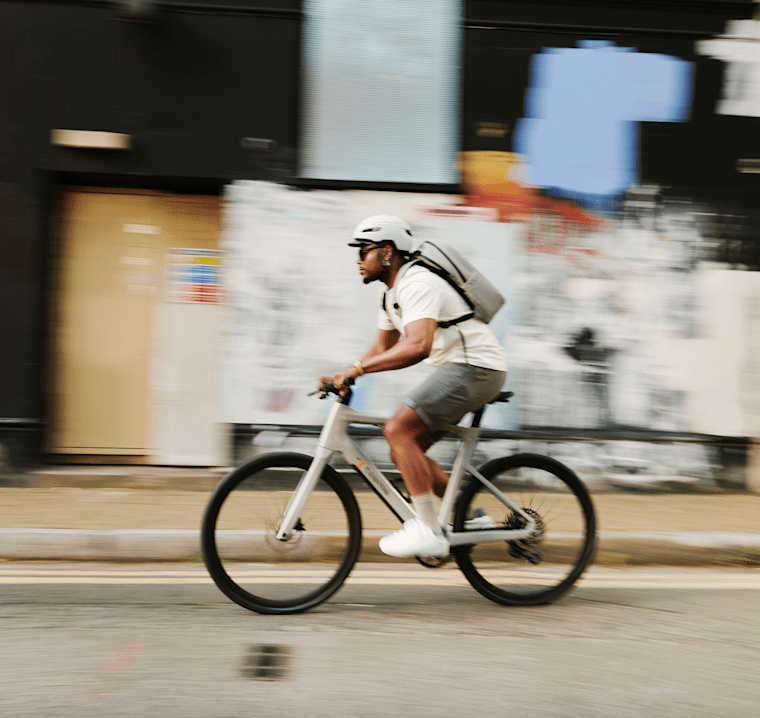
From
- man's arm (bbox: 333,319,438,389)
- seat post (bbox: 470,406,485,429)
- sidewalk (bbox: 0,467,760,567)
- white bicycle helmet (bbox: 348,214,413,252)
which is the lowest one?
sidewalk (bbox: 0,467,760,567)

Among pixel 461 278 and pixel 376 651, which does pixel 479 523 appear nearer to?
pixel 376 651

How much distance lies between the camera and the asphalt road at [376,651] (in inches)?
118

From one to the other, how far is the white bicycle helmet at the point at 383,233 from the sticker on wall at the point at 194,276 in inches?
146

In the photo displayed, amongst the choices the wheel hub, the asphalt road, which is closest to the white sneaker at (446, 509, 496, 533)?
the wheel hub

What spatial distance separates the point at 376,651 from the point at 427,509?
2.41 feet

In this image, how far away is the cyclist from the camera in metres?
3.86

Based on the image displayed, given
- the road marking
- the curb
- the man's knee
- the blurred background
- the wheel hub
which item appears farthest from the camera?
the blurred background

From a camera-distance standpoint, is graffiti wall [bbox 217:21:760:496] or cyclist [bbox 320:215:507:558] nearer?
cyclist [bbox 320:215:507:558]

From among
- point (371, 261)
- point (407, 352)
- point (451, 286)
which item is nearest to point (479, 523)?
point (407, 352)

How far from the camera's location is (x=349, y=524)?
4.01 metres

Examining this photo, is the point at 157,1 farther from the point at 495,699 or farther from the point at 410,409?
the point at 495,699

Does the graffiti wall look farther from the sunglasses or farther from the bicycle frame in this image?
the sunglasses

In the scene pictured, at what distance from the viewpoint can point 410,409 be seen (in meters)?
3.94

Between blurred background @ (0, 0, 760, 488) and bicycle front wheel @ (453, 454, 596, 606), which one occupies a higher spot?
blurred background @ (0, 0, 760, 488)
